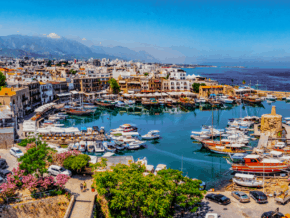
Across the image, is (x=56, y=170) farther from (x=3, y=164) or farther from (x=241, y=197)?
(x=241, y=197)

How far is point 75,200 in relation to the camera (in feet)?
53.7

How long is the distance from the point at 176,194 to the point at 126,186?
125 inches

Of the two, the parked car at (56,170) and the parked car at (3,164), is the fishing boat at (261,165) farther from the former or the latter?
the parked car at (3,164)

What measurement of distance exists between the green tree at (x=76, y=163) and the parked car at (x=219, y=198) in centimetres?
975

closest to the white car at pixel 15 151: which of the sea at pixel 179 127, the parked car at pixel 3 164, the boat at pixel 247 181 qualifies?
the parked car at pixel 3 164

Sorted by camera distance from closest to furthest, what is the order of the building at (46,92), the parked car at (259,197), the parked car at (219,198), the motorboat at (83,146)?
the parked car at (219,198) → the parked car at (259,197) → the motorboat at (83,146) → the building at (46,92)

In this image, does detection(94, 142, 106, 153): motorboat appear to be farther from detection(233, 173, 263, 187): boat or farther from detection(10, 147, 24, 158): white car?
detection(233, 173, 263, 187): boat

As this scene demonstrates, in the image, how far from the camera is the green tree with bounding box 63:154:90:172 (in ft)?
65.4

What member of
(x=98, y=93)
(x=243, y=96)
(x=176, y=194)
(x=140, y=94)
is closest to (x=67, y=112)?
(x=98, y=93)

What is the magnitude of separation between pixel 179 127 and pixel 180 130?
216cm

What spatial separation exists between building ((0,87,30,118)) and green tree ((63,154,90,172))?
813 inches

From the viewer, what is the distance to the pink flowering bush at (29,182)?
15.8 meters

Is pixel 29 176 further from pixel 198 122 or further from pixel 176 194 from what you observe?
pixel 198 122

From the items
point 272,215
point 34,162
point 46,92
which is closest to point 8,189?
point 34,162
